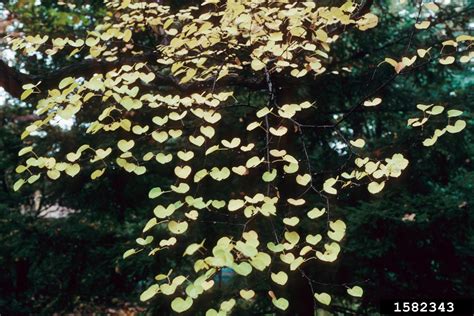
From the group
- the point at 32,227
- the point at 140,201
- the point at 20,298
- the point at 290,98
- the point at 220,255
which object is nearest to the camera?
the point at 220,255

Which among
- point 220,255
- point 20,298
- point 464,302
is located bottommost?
point 20,298

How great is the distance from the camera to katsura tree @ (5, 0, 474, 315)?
7.06 ft

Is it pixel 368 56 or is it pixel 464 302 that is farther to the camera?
pixel 368 56

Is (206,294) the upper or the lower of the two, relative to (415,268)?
upper

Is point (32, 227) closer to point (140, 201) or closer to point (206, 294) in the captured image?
point (140, 201)

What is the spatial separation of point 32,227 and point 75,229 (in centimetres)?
70

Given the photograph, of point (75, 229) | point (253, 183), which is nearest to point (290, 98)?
point (253, 183)

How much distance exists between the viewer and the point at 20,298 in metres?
8.79

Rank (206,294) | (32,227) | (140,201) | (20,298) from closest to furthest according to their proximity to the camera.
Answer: (206,294), (32,227), (140,201), (20,298)

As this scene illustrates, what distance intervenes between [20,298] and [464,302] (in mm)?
8319

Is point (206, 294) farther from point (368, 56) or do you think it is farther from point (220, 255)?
point (368, 56)

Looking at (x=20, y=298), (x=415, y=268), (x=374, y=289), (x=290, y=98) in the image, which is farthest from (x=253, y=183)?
(x=20, y=298)

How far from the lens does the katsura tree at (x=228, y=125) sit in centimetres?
215

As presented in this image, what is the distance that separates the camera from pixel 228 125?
593 centimetres
